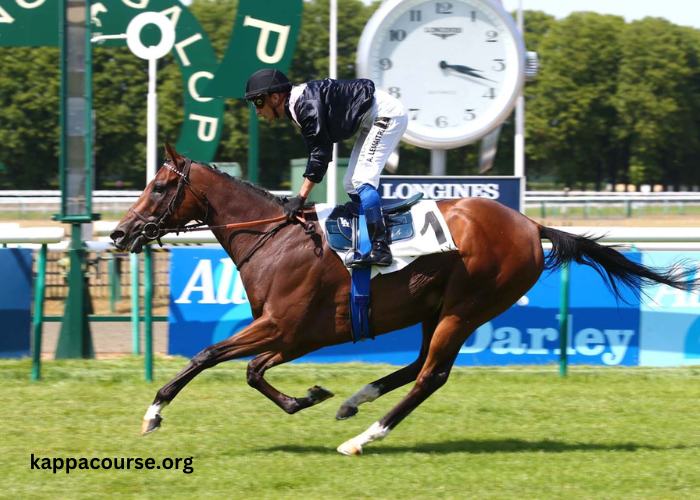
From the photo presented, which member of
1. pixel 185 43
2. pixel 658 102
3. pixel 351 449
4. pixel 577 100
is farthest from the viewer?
pixel 658 102

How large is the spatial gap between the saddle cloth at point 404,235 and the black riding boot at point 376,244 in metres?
0.07

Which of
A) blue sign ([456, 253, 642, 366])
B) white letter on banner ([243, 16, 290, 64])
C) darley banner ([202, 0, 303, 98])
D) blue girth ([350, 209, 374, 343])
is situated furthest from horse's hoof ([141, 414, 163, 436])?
white letter on banner ([243, 16, 290, 64])

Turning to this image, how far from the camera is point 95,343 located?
853cm

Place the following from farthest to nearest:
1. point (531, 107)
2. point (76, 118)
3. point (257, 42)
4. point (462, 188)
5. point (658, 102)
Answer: point (658, 102) → point (531, 107) → point (257, 42) → point (76, 118) → point (462, 188)

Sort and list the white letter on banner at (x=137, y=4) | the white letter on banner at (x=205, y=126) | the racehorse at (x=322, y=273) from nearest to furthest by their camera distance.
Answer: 1. the racehorse at (x=322, y=273)
2. the white letter on banner at (x=137, y=4)
3. the white letter on banner at (x=205, y=126)

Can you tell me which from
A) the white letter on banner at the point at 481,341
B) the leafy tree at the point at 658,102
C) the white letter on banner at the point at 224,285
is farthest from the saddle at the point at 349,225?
the leafy tree at the point at 658,102

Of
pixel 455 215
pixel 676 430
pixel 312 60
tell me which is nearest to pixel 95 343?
pixel 455 215

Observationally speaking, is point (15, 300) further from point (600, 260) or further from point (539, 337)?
point (600, 260)

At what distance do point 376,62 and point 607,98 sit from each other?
1354 inches

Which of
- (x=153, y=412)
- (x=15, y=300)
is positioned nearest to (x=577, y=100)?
(x=15, y=300)

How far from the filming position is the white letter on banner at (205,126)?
1357cm

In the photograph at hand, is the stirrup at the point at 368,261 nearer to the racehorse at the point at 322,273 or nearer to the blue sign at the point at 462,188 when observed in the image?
the racehorse at the point at 322,273

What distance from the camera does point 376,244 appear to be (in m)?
5.32

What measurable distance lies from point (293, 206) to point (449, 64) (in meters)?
3.36
